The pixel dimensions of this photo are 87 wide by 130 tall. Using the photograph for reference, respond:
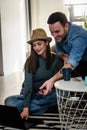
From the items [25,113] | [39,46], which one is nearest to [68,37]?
[39,46]

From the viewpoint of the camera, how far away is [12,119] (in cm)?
217

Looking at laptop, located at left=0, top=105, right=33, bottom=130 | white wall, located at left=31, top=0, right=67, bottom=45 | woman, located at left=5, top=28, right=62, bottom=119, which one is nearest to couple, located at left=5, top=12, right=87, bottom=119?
woman, located at left=5, top=28, right=62, bottom=119

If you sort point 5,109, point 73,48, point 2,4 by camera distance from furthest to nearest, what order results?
point 2,4 < point 5,109 < point 73,48

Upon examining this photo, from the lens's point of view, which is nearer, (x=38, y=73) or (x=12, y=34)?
(x=38, y=73)

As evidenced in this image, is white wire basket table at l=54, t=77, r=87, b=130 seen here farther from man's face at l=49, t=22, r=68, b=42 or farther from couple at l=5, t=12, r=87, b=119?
couple at l=5, t=12, r=87, b=119

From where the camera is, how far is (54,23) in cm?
195

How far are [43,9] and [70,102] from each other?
5.63 meters

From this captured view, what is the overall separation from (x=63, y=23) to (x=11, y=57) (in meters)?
4.10

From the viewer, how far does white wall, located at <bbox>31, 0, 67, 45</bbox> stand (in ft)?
22.8

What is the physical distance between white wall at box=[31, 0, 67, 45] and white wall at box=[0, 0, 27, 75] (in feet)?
1.85

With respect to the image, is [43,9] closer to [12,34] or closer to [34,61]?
[12,34]

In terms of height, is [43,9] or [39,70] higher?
[43,9]

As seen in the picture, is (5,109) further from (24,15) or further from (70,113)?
(24,15)

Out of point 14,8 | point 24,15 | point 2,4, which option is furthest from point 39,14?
point 2,4
